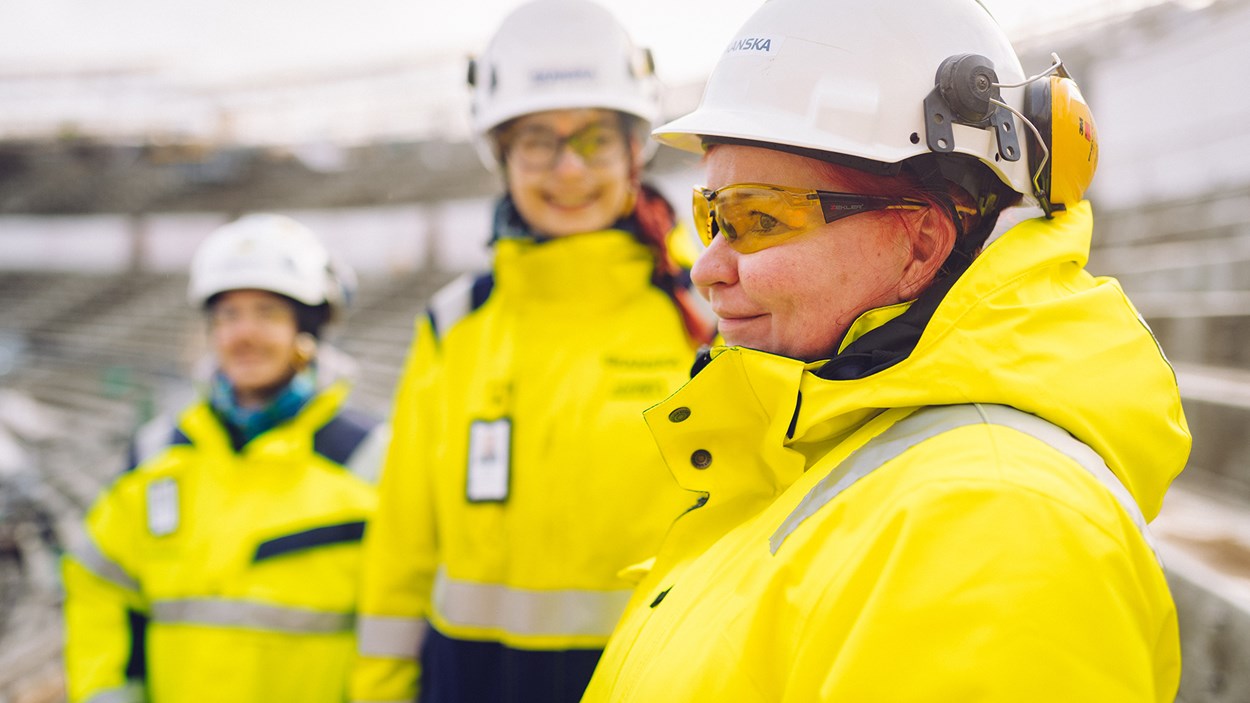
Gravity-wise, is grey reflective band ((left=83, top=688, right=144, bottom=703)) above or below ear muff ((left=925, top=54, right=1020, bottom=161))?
below

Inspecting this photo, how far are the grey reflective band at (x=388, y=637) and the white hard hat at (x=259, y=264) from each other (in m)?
1.18

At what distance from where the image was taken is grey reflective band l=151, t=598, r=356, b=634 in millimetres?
2340

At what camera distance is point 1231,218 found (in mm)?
6668

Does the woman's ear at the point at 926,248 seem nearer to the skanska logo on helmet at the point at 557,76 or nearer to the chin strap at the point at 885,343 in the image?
the chin strap at the point at 885,343

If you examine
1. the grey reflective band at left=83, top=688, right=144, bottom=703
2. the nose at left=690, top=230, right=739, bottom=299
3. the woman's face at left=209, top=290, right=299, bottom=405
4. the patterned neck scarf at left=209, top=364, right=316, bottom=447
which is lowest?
the grey reflective band at left=83, top=688, right=144, bottom=703

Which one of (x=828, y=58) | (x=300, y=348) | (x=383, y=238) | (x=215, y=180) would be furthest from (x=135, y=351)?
(x=828, y=58)

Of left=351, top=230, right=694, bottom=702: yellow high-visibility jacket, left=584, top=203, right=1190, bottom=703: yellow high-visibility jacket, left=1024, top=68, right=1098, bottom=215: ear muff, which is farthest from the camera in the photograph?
left=351, top=230, right=694, bottom=702: yellow high-visibility jacket

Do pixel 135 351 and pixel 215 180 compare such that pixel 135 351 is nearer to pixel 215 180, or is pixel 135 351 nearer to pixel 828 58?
pixel 215 180

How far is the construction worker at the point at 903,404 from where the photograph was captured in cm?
87

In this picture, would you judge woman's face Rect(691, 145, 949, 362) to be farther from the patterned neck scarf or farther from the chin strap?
the patterned neck scarf

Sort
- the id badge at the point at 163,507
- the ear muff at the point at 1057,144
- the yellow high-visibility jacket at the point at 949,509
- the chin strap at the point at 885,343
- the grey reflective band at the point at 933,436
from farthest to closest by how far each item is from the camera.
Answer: the id badge at the point at 163,507
the ear muff at the point at 1057,144
the chin strap at the point at 885,343
the grey reflective band at the point at 933,436
the yellow high-visibility jacket at the point at 949,509

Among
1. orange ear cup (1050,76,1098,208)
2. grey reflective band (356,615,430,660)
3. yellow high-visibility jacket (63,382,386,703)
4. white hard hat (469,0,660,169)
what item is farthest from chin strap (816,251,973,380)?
yellow high-visibility jacket (63,382,386,703)

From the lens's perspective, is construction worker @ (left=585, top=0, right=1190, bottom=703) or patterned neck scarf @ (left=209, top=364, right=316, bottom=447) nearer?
construction worker @ (left=585, top=0, right=1190, bottom=703)

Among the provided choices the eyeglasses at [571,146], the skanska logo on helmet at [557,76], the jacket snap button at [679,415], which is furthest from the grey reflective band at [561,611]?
the skanska logo on helmet at [557,76]
